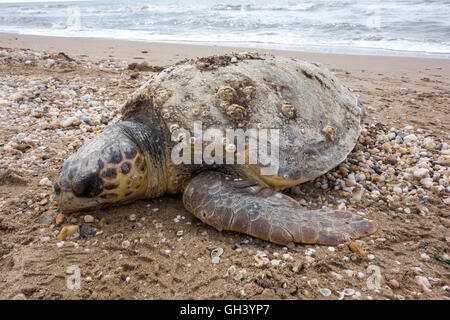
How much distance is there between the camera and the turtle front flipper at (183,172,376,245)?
6.11ft

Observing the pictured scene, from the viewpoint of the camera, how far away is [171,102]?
7.43 feet

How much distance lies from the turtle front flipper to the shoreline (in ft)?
15.3

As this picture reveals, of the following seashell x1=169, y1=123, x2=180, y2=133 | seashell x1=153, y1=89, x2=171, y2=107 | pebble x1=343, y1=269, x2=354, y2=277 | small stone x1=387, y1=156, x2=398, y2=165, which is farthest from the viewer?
small stone x1=387, y1=156, x2=398, y2=165

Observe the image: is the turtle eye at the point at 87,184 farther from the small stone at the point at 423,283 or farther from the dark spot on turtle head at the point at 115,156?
the small stone at the point at 423,283

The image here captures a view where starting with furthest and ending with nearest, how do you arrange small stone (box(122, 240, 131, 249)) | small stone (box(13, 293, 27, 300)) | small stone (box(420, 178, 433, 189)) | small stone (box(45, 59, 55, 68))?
small stone (box(45, 59, 55, 68))
small stone (box(420, 178, 433, 189))
small stone (box(122, 240, 131, 249))
small stone (box(13, 293, 27, 300))

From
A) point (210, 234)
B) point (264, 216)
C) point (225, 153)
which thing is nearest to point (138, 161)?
point (225, 153)

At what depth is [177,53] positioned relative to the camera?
7.23 metres

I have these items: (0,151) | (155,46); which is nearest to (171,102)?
(0,151)

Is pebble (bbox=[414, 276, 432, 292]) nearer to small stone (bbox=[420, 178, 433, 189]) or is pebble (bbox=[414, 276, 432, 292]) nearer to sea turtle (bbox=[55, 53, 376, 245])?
sea turtle (bbox=[55, 53, 376, 245])

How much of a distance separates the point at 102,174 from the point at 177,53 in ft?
19.2

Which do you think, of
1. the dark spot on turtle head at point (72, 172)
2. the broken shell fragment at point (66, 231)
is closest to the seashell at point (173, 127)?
the dark spot on turtle head at point (72, 172)

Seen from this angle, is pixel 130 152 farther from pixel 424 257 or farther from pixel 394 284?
pixel 424 257

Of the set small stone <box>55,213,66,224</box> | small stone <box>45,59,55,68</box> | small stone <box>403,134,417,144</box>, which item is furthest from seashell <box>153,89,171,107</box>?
small stone <box>45,59,55,68</box>

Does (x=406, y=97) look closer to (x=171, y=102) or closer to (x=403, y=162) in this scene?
(x=403, y=162)
